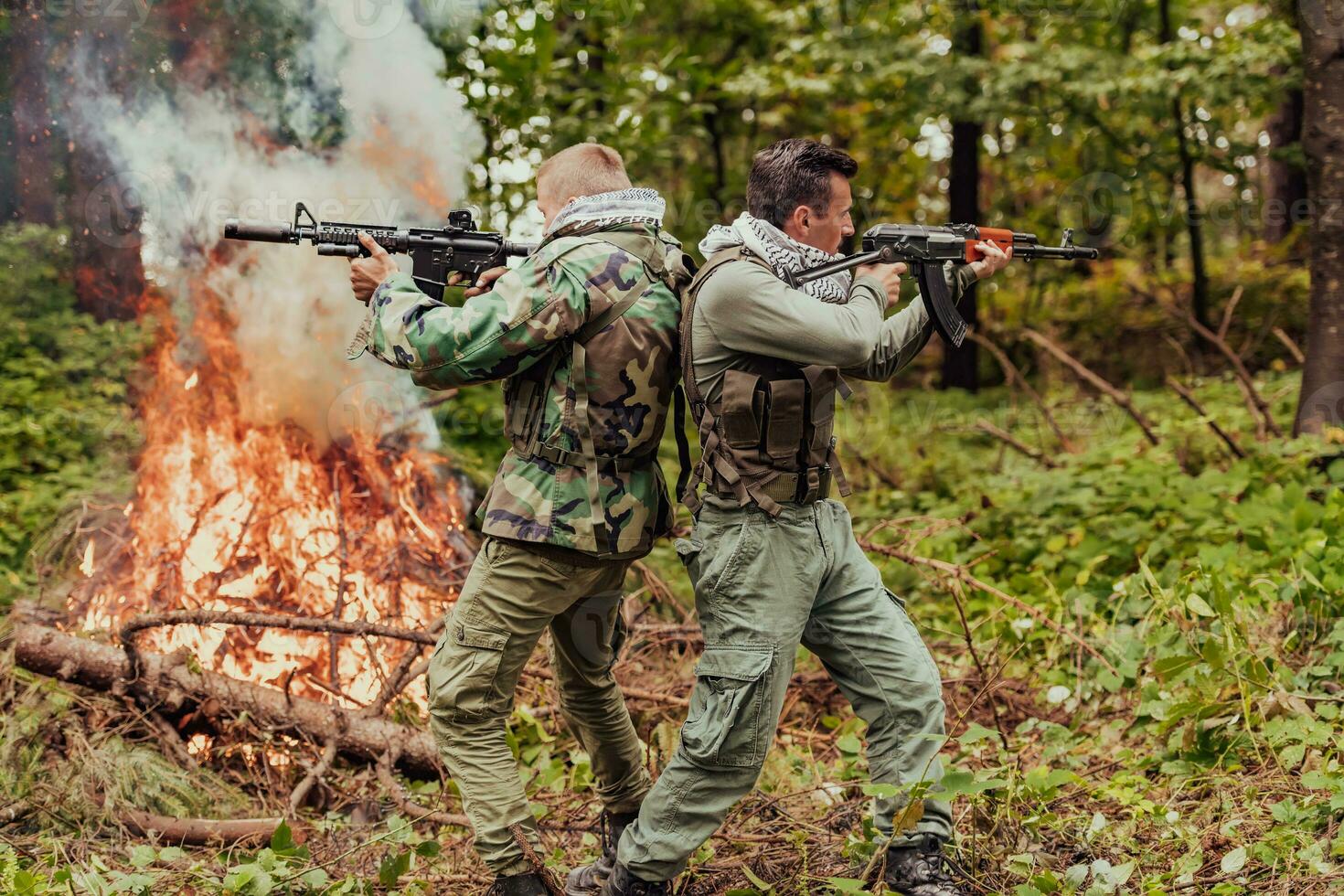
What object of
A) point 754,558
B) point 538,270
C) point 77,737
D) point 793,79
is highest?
point 793,79

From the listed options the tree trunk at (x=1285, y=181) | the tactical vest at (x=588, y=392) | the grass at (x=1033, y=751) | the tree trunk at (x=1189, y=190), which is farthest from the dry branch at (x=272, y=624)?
the tree trunk at (x=1285, y=181)

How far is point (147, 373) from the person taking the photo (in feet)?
21.7

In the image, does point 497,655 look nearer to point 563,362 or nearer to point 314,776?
point 563,362

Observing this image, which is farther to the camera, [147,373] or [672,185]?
[672,185]

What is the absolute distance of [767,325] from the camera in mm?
2885

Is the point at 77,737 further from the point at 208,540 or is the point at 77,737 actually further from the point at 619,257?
the point at 619,257

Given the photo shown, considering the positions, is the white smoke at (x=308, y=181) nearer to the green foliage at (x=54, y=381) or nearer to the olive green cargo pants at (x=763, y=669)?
the green foliage at (x=54, y=381)

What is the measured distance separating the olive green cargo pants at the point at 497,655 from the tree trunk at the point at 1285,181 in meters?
Result: 9.41

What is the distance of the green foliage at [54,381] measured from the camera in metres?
7.31

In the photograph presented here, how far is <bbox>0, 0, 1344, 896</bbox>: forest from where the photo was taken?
367 cm

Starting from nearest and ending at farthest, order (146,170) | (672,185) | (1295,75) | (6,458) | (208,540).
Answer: (208,540) < (146,170) < (6,458) < (1295,75) < (672,185)

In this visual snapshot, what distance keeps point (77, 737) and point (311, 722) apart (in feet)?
2.70

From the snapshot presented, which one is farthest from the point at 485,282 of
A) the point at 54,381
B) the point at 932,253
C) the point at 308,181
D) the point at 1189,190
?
the point at 1189,190

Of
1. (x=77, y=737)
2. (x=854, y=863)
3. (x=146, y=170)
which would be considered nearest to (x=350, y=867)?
(x=77, y=737)
